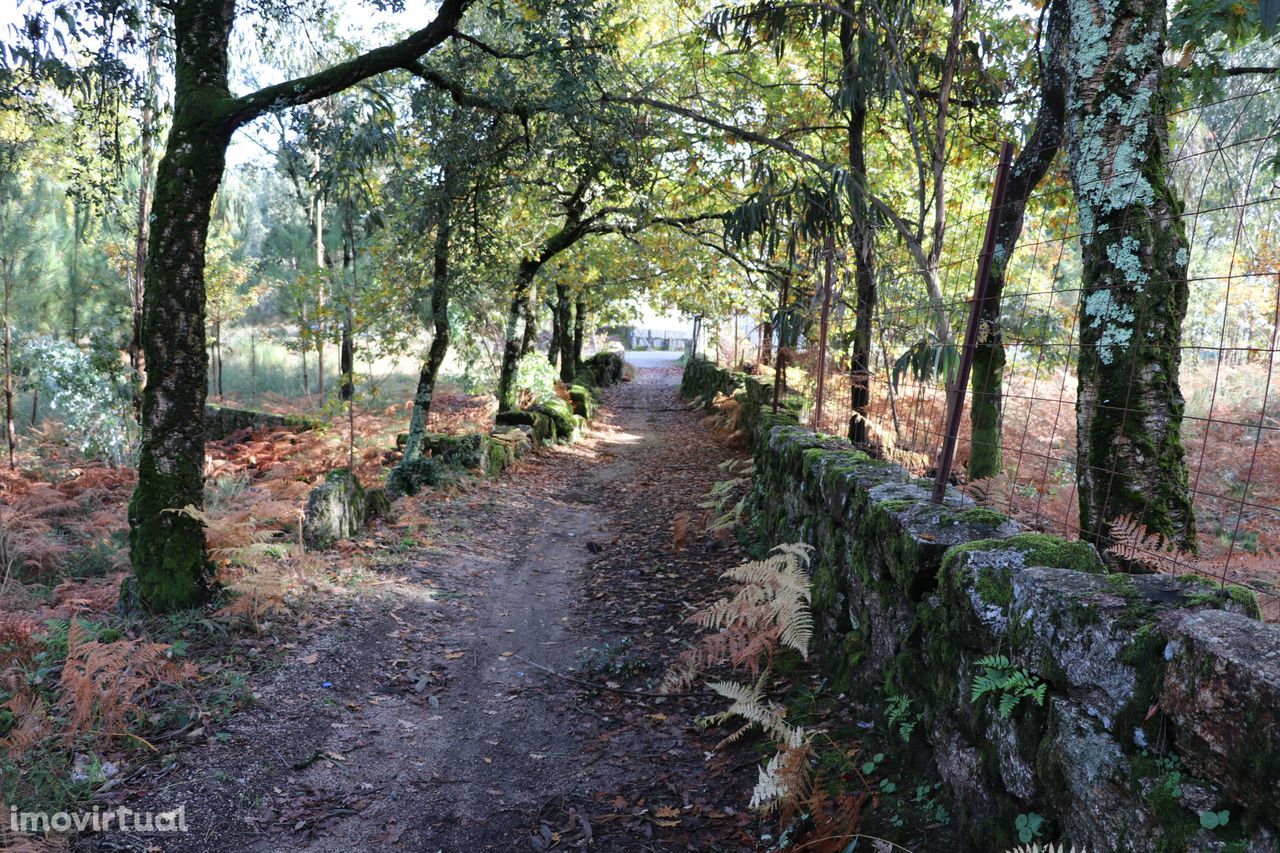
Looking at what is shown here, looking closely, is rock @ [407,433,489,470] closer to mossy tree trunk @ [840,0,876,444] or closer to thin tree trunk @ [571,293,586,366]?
mossy tree trunk @ [840,0,876,444]

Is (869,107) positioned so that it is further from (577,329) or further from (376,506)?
(577,329)

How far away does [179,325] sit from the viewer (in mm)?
4867

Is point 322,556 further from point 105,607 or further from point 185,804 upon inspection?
point 185,804

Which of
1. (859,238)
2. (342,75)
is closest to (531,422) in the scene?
(859,238)

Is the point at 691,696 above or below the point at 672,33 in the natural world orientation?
below

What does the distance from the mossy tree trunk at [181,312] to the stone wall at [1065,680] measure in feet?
15.0

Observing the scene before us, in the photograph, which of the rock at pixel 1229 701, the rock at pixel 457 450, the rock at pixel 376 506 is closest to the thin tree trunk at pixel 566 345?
the rock at pixel 457 450

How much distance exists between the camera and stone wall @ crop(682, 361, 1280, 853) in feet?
5.35

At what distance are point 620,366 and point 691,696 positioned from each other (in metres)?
26.2

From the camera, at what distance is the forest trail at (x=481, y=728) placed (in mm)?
3268

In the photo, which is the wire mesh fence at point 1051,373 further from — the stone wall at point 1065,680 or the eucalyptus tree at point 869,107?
the stone wall at point 1065,680

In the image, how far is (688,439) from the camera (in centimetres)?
1488

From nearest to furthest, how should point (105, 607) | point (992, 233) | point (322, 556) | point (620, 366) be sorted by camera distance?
point (992, 233) < point (105, 607) < point (322, 556) < point (620, 366)

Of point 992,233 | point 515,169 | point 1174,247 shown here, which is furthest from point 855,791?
point 515,169
